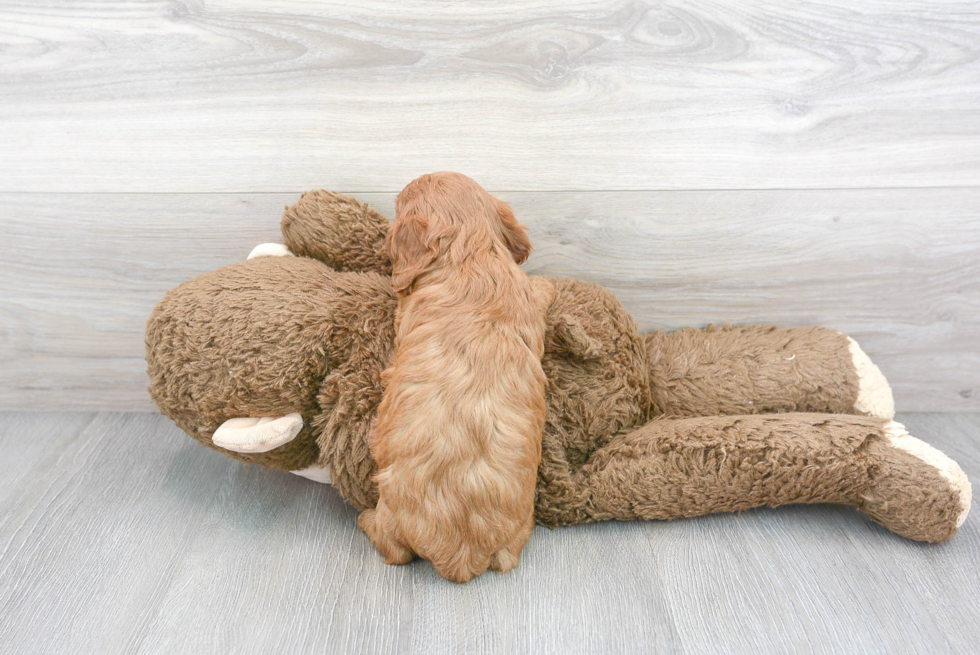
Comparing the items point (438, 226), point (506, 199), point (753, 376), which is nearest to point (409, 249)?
point (438, 226)

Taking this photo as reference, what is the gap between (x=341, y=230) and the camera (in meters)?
1.03

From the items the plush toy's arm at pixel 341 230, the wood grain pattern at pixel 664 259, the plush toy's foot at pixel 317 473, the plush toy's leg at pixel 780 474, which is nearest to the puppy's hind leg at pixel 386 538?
the plush toy's foot at pixel 317 473

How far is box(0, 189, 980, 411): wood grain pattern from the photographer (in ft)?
3.76

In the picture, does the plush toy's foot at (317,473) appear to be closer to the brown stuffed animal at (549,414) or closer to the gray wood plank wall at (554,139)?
the brown stuffed animal at (549,414)

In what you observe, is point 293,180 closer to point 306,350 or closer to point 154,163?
point 154,163

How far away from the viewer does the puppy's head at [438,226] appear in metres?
0.87

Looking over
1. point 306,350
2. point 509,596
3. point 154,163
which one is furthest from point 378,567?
point 154,163

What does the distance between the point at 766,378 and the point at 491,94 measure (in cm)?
63

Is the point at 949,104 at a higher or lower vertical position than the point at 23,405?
higher

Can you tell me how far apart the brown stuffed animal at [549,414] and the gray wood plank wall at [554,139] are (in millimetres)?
163

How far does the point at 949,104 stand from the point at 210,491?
1366 mm

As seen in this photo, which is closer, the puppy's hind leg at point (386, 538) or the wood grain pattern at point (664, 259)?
the puppy's hind leg at point (386, 538)

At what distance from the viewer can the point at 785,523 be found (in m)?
0.99

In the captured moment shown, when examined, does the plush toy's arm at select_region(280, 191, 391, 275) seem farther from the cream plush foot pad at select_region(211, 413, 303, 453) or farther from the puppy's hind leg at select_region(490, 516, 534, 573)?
the puppy's hind leg at select_region(490, 516, 534, 573)
